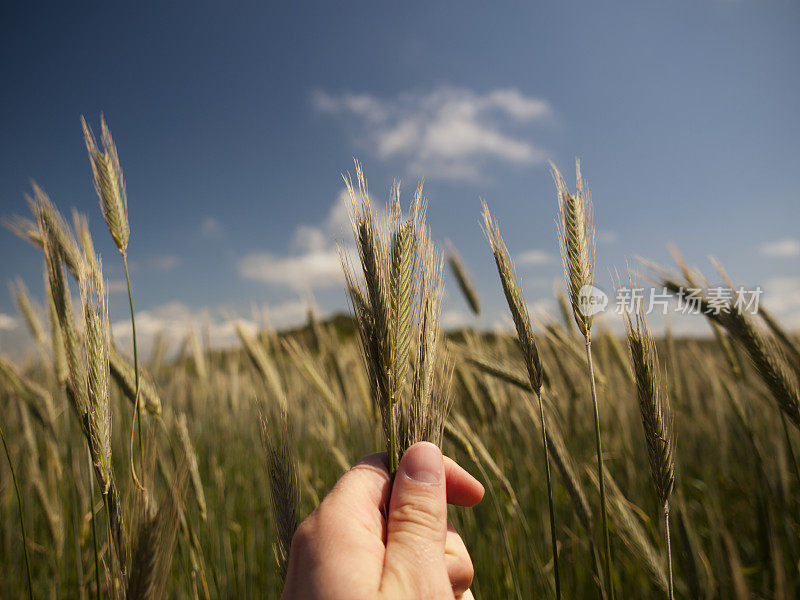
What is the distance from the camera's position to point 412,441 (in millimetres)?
1019

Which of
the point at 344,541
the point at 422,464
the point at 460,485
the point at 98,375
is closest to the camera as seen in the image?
the point at 344,541

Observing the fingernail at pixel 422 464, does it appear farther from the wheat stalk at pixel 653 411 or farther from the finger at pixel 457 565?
the wheat stalk at pixel 653 411

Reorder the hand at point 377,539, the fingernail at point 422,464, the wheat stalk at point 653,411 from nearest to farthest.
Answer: the hand at point 377,539 < the fingernail at point 422,464 < the wheat stalk at point 653,411

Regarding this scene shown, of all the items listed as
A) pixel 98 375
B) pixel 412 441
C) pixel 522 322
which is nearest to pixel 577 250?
pixel 522 322

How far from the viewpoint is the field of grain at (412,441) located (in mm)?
1072

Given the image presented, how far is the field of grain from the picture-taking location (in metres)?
1.07

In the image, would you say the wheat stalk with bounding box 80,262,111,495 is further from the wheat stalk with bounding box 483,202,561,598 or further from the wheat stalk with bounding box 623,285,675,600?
the wheat stalk with bounding box 623,285,675,600

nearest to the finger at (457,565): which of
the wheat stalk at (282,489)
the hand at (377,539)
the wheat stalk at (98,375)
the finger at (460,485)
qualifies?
the finger at (460,485)

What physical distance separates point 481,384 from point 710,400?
303 cm

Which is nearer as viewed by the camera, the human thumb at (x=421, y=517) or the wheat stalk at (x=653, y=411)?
the human thumb at (x=421, y=517)

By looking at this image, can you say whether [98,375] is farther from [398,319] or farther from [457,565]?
[457,565]

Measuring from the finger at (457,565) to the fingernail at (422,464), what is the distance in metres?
0.35

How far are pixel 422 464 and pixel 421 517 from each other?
0.38ft

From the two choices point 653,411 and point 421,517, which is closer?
point 421,517
